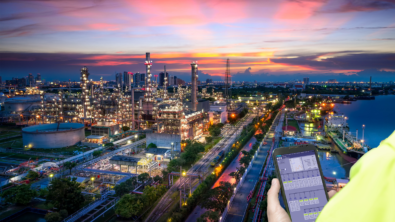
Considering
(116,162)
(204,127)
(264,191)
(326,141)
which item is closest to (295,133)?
(326,141)

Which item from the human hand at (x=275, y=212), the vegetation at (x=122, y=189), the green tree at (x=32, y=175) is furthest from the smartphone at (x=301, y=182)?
the green tree at (x=32, y=175)

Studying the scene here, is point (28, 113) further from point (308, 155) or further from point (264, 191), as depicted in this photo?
point (308, 155)

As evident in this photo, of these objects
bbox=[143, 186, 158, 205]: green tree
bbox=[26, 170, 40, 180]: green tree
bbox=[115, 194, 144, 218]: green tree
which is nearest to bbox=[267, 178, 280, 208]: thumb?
bbox=[115, 194, 144, 218]: green tree

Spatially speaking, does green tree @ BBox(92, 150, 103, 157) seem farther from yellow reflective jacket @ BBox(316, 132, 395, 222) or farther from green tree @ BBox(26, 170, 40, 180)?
yellow reflective jacket @ BBox(316, 132, 395, 222)

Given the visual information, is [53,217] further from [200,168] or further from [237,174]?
[237,174]

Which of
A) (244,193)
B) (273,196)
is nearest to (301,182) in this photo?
(273,196)

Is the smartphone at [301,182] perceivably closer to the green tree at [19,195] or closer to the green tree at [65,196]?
the green tree at [65,196]
